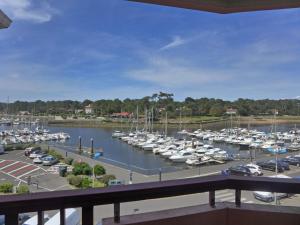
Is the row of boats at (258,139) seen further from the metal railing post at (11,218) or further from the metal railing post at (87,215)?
the metal railing post at (11,218)

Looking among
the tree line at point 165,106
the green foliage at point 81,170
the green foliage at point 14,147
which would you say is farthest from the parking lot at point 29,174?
the tree line at point 165,106

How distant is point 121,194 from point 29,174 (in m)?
18.3

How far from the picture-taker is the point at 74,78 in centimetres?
3391

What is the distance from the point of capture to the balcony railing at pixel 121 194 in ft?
3.32

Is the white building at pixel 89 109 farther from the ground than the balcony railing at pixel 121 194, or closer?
farther from the ground

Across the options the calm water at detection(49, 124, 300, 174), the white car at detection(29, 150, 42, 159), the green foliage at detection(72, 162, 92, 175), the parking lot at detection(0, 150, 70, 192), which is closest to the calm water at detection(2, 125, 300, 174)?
the calm water at detection(49, 124, 300, 174)

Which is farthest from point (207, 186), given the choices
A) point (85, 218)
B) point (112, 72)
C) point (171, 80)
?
point (171, 80)

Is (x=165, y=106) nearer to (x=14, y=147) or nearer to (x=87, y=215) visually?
(x=14, y=147)

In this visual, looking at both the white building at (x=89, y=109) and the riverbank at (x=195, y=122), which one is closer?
the riverbank at (x=195, y=122)

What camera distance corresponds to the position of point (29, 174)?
18.0m

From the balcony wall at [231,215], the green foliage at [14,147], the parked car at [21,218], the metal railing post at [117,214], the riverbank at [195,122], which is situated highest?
the parked car at [21,218]

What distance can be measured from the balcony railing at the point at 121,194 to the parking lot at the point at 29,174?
12387 mm

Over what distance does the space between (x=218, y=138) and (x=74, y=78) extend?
1563 centimetres

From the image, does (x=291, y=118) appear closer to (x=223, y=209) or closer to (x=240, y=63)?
(x=240, y=63)
